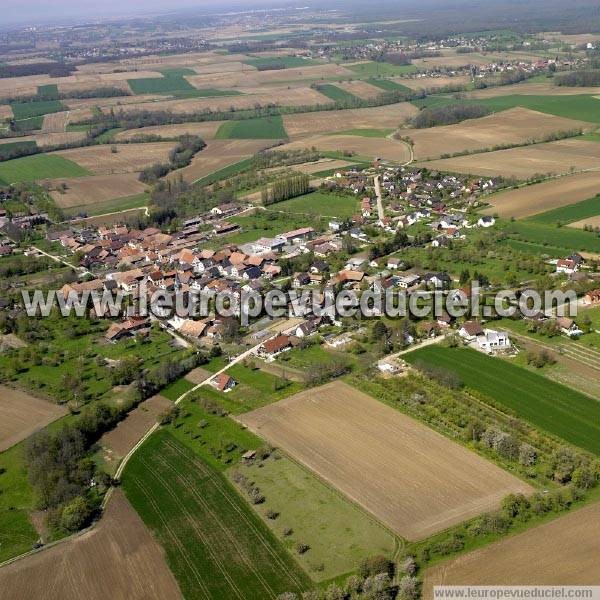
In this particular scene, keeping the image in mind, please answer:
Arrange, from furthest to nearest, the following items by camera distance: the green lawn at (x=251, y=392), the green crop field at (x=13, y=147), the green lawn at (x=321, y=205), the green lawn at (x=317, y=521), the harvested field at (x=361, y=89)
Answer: the harvested field at (x=361, y=89) → the green crop field at (x=13, y=147) → the green lawn at (x=321, y=205) → the green lawn at (x=251, y=392) → the green lawn at (x=317, y=521)

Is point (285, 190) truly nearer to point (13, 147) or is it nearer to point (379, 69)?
point (13, 147)

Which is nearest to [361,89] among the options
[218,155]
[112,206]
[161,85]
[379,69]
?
[379,69]

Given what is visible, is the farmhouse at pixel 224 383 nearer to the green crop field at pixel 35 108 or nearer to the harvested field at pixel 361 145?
the harvested field at pixel 361 145

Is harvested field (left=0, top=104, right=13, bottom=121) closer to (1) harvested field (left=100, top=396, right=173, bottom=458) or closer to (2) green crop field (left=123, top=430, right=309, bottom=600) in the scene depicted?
(1) harvested field (left=100, top=396, right=173, bottom=458)

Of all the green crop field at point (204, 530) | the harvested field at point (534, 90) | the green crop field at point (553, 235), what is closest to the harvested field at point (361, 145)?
the green crop field at point (553, 235)

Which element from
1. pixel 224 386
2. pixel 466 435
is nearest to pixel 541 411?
pixel 466 435

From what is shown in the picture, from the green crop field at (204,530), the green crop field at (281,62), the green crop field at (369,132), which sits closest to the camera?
the green crop field at (204,530)

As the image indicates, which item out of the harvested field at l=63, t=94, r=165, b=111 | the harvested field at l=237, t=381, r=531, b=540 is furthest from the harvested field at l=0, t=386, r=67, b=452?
the harvested field at l=63, t=94, r=165, b=111
